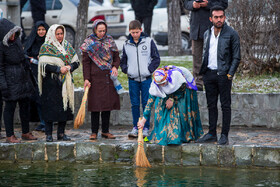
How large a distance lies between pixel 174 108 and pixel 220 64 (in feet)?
3.07

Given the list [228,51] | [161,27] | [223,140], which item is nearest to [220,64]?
[228,51]

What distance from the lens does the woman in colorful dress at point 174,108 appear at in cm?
888

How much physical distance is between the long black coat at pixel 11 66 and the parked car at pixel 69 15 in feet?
27.0

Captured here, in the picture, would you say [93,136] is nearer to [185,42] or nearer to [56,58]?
[56,58]

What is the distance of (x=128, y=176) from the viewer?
8203mm

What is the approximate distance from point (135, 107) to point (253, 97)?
2.08 m

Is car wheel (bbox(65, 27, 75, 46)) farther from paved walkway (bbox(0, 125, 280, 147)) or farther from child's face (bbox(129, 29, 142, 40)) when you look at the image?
child's face (bbox(129, 29, 142, 40))

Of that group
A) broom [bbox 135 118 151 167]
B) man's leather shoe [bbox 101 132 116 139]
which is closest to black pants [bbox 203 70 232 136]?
broom [bbox 135 118 151 167]

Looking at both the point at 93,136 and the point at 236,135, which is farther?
the point at 236,135

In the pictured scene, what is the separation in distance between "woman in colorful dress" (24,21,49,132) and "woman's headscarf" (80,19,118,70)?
0.81 meters

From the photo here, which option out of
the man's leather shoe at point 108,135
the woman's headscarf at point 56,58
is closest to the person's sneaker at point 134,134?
the man's leather shoe at point 108,135

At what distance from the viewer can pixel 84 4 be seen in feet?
45.3

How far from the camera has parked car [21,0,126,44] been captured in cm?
1795

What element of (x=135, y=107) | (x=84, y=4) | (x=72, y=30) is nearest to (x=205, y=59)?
(x=135, y=107)
